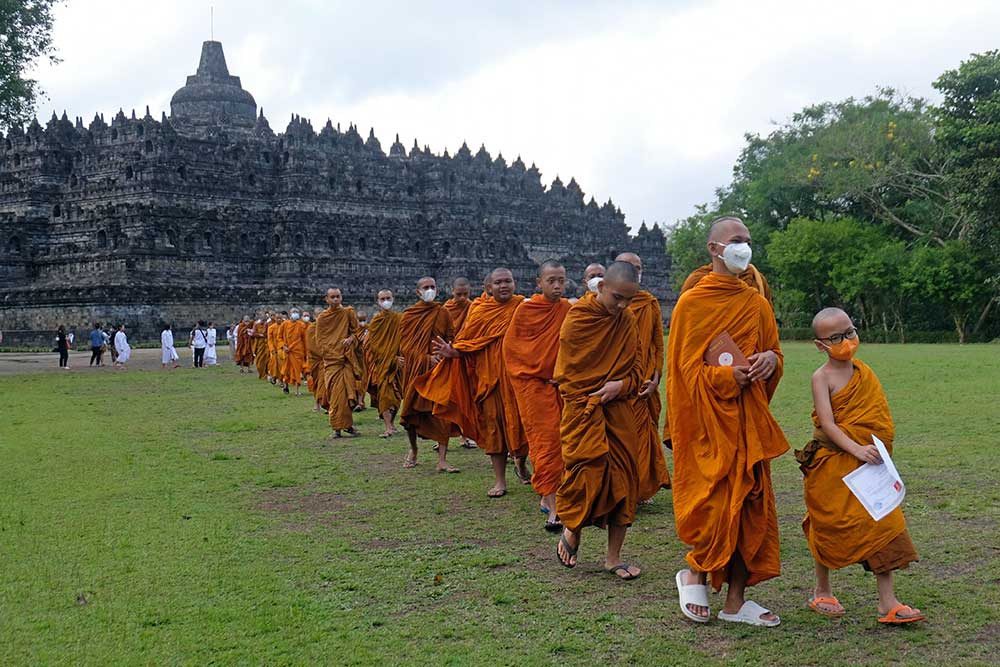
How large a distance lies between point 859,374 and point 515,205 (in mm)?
58816

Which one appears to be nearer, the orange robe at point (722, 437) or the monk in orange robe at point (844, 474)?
the monk in orange robe at point (844, 474)

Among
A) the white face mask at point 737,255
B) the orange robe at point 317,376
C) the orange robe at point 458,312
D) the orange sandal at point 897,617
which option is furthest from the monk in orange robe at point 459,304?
the orange sandal at point 897,617

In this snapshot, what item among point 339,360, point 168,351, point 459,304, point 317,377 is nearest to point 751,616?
point 459,304

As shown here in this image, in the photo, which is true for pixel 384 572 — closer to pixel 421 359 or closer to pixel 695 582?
pixel 695 582

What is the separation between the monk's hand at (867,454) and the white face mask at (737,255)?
1.11 m

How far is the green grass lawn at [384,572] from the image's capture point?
491cm

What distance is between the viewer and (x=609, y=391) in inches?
245

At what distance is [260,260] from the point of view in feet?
157

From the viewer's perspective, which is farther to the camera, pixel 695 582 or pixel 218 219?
pixel 218 219

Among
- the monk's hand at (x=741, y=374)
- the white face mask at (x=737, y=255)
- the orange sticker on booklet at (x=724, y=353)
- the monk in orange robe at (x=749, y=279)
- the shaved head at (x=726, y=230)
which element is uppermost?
the shaved head at (x=726, y=230)

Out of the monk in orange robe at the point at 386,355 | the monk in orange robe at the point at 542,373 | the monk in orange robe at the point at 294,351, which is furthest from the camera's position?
the monk in orange robe at the point at 294,351

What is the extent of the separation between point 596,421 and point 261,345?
1966cm

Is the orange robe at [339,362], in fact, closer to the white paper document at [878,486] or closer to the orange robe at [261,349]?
the white paper document at [878,486]

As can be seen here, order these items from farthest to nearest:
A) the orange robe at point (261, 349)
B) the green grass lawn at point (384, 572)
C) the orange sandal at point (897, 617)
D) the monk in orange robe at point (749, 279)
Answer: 1. the orange robe at point (261, 349)
2. the monk in orange robe at point (749, 279)
3. the orange sandal at point (897, 617)
4. the green grass lawn at point (384, 572)
